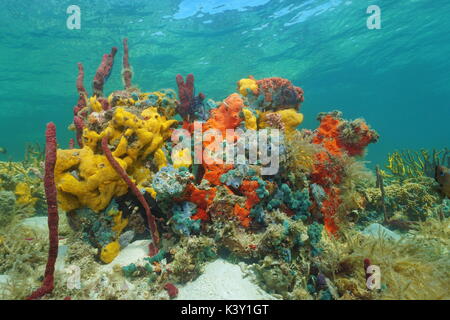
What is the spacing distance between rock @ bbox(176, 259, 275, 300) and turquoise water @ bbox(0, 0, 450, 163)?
54.3 feet

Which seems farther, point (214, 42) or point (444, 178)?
point (214, 42)

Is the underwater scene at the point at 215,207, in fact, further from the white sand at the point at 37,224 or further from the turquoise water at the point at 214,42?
the turquoise water at the point at 214,42

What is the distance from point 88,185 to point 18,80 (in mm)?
27587

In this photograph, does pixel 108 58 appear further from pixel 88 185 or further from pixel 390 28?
pixel 390 28

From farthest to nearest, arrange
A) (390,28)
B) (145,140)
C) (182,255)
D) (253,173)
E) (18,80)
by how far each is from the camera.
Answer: (18,80), (390,28), (145,140), (253,173), (182,255)

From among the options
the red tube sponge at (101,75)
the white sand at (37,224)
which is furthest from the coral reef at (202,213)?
the red tube sponge at (101,75)

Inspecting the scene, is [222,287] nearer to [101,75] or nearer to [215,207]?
[215,207]

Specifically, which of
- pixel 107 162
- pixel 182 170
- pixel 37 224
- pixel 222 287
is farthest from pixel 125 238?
pixel 37 224

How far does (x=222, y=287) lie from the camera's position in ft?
9.81

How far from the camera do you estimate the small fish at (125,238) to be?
3828mm

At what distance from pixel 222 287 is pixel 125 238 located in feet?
5.90

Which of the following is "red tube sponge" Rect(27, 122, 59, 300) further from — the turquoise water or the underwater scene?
the turquoise water
